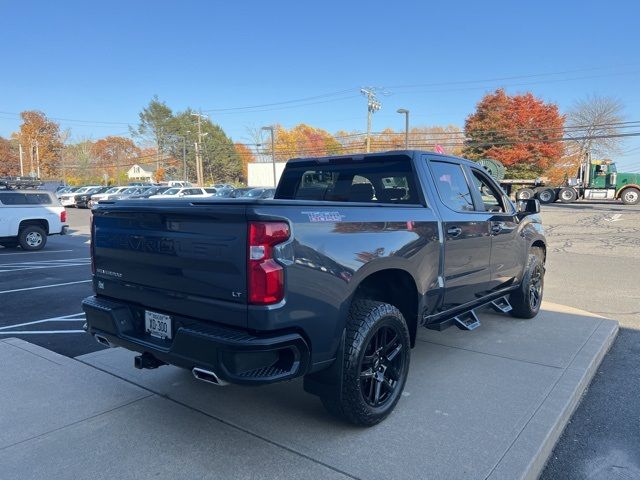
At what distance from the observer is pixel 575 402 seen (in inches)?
152

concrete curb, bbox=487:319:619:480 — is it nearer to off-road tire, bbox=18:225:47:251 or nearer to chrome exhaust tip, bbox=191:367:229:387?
chrome exhaust tip, bbox=191:367:229:387

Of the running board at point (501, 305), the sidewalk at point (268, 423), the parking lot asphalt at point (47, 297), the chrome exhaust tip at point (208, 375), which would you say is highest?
the chrome exhaust tip at point (208, 375)

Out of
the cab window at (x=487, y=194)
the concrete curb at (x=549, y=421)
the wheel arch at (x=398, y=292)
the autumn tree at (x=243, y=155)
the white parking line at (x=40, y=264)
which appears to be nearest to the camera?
the concrete curb at (x=549, y=421)

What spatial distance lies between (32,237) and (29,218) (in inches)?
21.5

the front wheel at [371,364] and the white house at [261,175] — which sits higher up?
the white house at [261,175]

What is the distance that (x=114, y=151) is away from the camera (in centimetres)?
9519

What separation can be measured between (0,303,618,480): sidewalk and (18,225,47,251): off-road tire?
10.1 meters

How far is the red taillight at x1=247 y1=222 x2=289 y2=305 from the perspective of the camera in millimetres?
2602

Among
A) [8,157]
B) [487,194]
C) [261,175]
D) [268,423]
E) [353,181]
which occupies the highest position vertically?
[8,157]

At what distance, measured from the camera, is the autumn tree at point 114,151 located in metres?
94.1

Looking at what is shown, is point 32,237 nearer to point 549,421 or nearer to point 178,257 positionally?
point 178,257

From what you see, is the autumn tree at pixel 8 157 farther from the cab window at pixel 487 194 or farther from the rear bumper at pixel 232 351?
the rear bumper at pixel 232 351

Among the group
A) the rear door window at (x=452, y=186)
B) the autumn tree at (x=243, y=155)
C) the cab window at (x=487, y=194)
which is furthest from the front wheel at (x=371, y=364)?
the autumn tree at (x=243, y=155)

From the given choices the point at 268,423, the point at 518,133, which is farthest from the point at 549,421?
the point at 518,133
